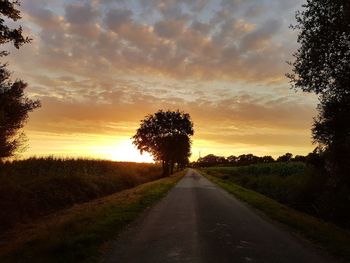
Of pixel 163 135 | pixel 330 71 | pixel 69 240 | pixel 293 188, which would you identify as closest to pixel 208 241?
pixel 69 240

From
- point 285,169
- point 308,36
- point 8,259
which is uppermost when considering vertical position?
point 308,36

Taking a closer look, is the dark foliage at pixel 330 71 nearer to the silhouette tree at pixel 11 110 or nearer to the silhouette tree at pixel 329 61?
the silhouette tree at pixel 329 61

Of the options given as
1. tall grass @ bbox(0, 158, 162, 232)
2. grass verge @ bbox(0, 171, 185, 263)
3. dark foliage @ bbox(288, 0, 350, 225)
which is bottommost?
grass verge @ bbox(0, 171, 185, 263)

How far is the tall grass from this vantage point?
20.9m

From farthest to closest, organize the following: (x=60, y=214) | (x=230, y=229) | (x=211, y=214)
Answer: (x=60, y=214), (x=211, y=214), (x=230, y=229)

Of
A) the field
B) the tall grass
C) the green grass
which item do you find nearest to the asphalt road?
the tall grass

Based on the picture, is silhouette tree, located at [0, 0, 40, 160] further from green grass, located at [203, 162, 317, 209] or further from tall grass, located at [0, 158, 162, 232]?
green grass, located at [203, 162, 317, 209]

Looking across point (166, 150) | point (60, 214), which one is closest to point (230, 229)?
point (60, 214)

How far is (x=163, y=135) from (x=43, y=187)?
56037 mm

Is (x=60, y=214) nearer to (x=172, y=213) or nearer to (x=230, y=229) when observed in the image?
(x=172, y=213)

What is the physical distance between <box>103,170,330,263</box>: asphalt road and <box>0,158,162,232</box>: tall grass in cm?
686

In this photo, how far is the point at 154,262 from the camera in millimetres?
9836

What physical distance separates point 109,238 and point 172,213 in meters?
6.85

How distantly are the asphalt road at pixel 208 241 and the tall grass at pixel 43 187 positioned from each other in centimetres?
686
